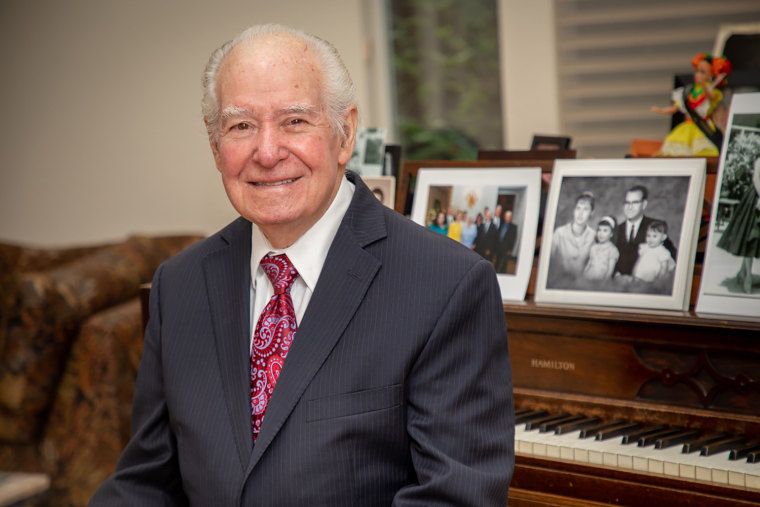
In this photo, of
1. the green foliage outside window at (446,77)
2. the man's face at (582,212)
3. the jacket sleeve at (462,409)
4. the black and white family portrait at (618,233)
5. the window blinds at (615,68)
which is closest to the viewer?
the jacket sleeve at (462,409)

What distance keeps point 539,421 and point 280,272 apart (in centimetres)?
79

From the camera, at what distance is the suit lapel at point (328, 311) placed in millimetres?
1299

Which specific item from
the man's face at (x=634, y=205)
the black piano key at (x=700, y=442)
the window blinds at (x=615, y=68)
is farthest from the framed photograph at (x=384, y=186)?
the window blinds at (x=615, y=68)

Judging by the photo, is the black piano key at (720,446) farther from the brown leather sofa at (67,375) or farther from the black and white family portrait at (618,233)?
the brown leather sofa at (67,375)

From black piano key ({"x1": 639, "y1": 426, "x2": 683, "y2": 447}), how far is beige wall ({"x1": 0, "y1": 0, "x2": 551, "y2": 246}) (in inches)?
94.3

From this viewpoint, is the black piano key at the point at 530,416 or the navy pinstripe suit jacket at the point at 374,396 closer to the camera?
the navy pinstripe suit jacket at the point at 374,396

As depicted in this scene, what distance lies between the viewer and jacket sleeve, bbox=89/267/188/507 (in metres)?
1.48

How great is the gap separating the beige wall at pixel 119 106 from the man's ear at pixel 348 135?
234 centimetres

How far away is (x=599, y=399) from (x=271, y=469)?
34.2 inches

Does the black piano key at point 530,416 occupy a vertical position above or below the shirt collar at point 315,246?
below

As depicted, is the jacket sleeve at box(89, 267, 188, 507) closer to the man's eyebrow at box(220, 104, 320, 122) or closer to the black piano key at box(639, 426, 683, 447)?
the man's eyebrow at box(220, 104, 320, 122)

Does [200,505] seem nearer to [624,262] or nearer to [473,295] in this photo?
[473,295]

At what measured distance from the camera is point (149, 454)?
1.50 meters

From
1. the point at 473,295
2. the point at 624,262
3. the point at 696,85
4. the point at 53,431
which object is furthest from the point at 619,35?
the point at 53,431
